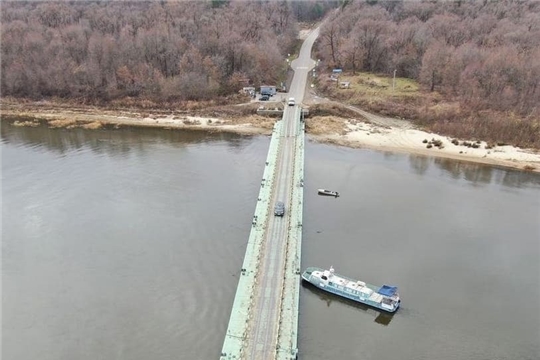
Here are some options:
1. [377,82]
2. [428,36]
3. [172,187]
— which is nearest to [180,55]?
[377,82]

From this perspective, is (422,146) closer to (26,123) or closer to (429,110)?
(429,110)

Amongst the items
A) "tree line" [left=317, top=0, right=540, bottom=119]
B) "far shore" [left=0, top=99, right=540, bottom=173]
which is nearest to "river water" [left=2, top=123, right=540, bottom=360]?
"far shore" [left=0, top=99, right=540, bottom=173]

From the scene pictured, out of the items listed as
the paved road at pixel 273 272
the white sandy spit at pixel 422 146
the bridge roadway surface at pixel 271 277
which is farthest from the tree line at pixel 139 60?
the bridge roadway surface at pixel 271 277

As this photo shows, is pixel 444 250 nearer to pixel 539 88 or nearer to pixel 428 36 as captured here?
pixel 539 88

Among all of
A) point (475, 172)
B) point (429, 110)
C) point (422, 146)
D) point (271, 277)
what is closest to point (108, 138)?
point (271, 277)

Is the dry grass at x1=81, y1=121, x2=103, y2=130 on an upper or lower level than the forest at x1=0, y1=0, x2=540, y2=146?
lower

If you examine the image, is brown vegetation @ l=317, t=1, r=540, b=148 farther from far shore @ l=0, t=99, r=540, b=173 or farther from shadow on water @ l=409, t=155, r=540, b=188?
shadow on water @ l=409, t=155, r=540, b=188
